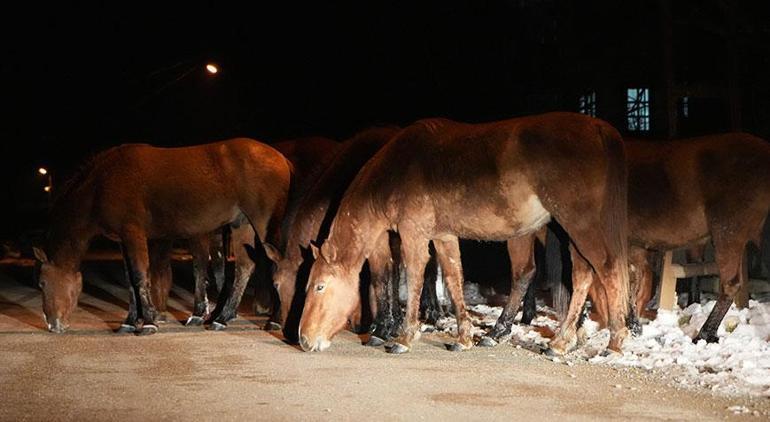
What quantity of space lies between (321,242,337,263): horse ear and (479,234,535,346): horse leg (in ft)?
6.84

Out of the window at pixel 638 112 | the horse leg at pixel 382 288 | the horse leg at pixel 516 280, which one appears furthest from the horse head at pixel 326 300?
the window at pixel 638 112

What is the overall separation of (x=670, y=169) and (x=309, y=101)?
21.0 metres

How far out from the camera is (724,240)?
33.5ft

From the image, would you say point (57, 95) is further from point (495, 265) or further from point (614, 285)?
point (614, 285)

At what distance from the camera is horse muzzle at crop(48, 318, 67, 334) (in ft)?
39.9

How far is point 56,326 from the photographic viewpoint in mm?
12195

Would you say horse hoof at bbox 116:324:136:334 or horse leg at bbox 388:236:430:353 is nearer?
horse leg at bbox 388:236:430:353

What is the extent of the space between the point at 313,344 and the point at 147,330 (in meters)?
3.06

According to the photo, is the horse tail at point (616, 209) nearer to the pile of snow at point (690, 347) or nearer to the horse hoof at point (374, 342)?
the pile of snow at point (690, 347)

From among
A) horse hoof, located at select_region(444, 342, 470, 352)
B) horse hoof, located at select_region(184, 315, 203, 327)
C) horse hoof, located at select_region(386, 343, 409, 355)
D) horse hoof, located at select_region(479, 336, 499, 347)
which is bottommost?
horse hoof, located at select_region(184, 315, 203, 327)

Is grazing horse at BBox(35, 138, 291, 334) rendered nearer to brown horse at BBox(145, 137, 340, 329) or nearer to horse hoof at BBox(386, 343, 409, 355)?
brown horse at BBox(145, 137, 340, 329)

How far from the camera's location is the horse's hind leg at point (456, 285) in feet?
33.7

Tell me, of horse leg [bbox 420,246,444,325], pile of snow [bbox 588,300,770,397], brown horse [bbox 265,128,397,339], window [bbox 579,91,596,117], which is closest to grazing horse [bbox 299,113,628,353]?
pile of snow [bbox 588,300,770,397]

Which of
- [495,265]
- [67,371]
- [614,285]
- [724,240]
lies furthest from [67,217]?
[495,265]
